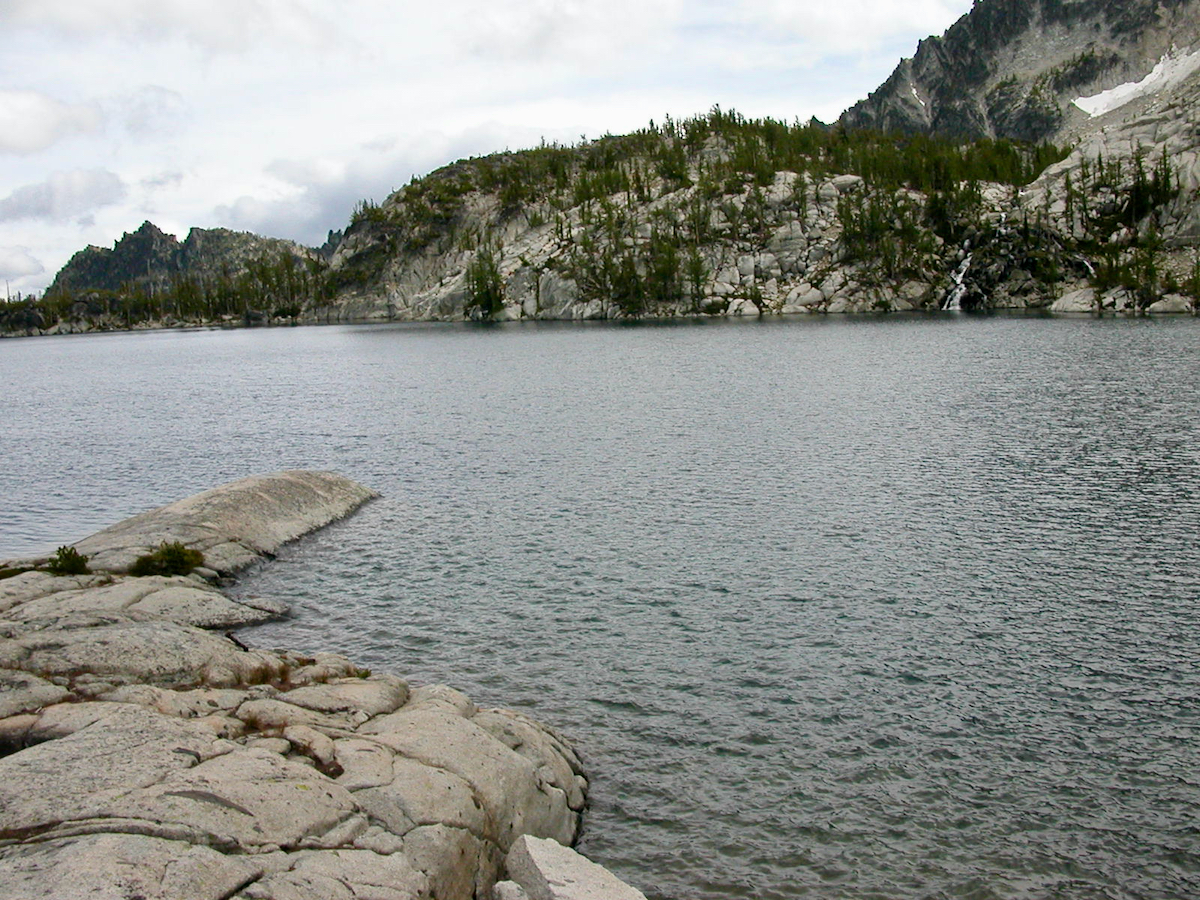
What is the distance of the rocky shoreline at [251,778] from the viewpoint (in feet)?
34.8

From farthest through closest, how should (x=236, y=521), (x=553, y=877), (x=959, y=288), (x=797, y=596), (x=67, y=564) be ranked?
1. (x=959, y=288)
2. (x=236, y=521)
3. (x=67, y=564)
4. (x=797, y=596)
5. (x=553, y=877)

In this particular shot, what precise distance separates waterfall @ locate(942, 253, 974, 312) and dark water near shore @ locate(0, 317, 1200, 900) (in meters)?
101

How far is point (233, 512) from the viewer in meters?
33.5

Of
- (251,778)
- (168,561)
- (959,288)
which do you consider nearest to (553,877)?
(251,778)

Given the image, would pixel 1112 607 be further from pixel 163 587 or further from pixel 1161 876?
pixel 163 587

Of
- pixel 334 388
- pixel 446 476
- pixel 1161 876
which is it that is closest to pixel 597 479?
pixel 446 476

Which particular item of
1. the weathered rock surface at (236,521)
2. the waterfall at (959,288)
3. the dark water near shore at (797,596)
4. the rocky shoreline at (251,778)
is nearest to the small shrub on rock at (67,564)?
the weathered rock surface at (236,521)

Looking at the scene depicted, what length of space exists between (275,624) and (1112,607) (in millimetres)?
23900

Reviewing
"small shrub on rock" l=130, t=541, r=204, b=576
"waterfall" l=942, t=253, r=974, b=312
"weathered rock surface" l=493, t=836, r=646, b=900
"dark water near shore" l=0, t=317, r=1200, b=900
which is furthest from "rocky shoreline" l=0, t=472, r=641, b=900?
"waterfall" l=942, t=253, r=974, b=312

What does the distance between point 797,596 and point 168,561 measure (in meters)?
20.5

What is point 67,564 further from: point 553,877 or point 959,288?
point 959,288

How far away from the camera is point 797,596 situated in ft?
83.9

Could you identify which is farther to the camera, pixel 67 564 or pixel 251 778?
pixel 67 564

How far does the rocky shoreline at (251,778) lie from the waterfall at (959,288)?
161541mm
